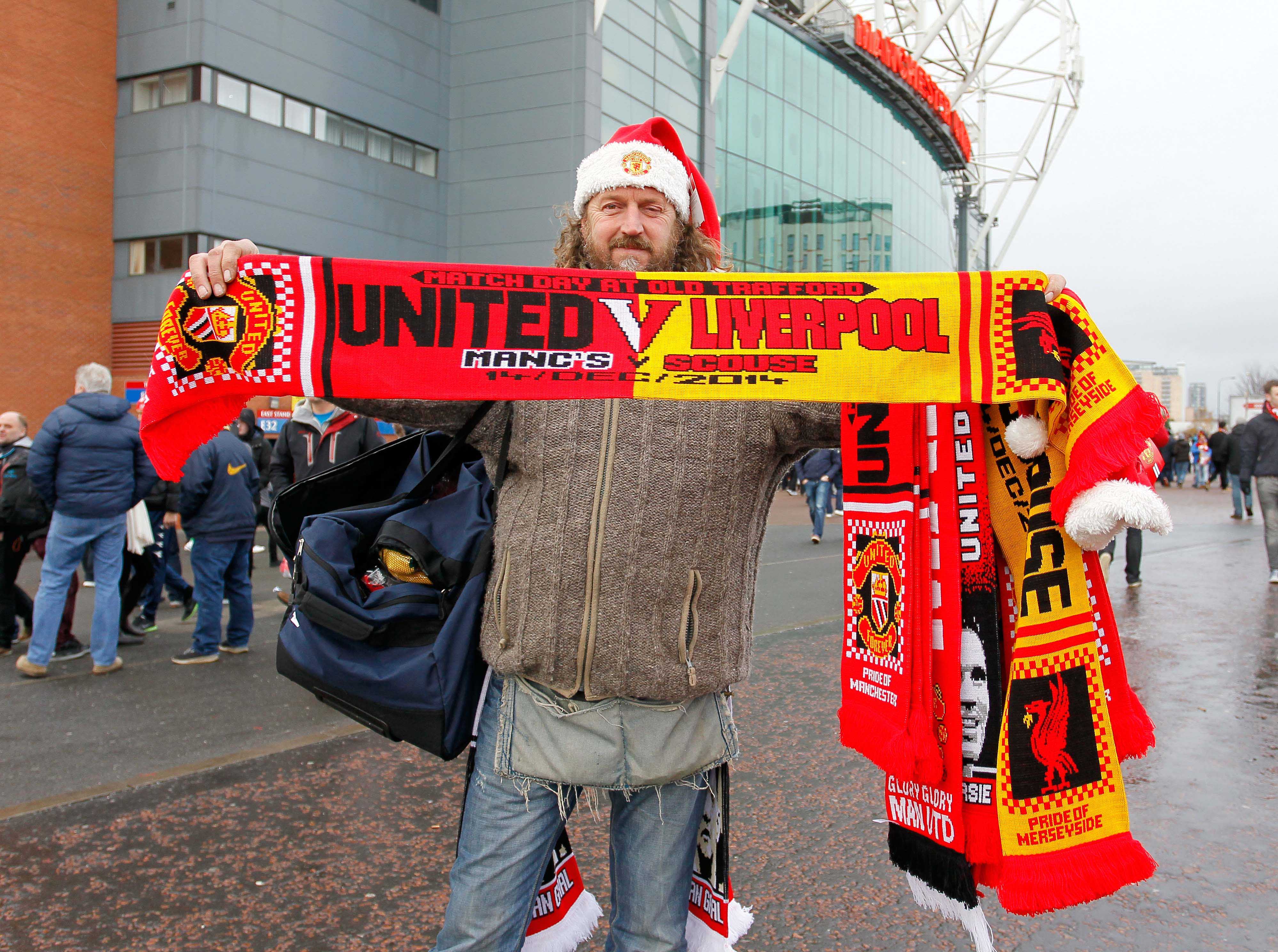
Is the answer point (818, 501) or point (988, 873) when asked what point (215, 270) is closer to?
point (988, 873)

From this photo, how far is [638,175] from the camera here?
2234 millimetres

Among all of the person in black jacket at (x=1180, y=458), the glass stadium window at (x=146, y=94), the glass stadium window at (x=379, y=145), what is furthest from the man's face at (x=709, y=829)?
the person in black jacket at (x=1180, y=458)

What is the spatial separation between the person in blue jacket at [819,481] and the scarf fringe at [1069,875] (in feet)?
33.5

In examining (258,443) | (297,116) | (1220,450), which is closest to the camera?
(258,443)

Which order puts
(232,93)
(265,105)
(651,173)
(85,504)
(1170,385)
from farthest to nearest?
(1170,385), (265,105), (232,93), (85,504), (651,173)

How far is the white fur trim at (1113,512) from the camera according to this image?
1.74 meters

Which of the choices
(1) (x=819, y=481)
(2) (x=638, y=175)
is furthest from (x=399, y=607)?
(1) (x=819, y=481)

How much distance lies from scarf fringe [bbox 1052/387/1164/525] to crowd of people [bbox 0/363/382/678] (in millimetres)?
4504

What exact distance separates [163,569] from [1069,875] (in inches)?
292

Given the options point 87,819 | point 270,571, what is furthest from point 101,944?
point 270,571

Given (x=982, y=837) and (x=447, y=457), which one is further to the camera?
(x=447, y=457)

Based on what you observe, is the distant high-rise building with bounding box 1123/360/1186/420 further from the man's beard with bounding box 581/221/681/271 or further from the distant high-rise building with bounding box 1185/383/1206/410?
the man's beard with bounding box 581/221/681/271

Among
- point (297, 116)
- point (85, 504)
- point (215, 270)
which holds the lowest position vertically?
point (85, 504)

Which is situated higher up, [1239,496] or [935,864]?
[1239,496]
